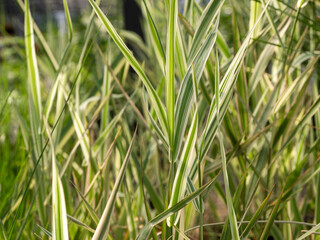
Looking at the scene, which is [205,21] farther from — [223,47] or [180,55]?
[223,47]

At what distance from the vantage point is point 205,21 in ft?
1.65

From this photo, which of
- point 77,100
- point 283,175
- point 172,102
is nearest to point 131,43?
point 77,100

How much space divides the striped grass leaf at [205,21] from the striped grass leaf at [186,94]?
0.5 inches

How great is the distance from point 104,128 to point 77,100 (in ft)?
0.26

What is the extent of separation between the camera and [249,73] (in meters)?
0.77

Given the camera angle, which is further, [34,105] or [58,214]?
[34,105]

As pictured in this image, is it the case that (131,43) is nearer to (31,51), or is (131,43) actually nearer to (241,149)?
(31,51)

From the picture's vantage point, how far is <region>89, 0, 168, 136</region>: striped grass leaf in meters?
0.47

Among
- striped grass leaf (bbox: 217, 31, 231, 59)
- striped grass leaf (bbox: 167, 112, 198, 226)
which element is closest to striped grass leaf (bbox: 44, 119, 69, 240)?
striped grass leaf (bbox: 167, 112, 198, 226)

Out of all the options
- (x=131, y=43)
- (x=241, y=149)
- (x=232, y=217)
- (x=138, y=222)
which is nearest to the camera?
(x=232, y=217)

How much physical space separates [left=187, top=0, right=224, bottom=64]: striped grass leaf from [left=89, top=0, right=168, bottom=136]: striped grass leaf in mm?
77

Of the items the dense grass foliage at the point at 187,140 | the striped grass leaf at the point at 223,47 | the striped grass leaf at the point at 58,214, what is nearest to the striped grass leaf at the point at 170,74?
the dense grass foliage at the point at 187,140

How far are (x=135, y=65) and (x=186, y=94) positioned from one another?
0.07m

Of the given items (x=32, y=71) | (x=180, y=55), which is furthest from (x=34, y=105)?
(x=180, y=55)
